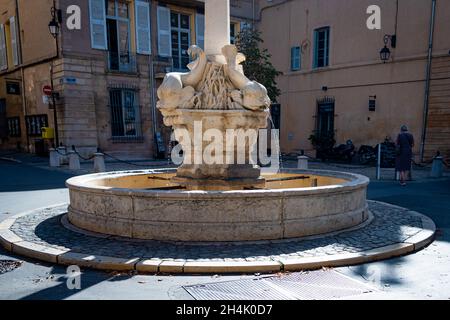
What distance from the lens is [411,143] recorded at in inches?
415

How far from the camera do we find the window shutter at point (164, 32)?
740 inches

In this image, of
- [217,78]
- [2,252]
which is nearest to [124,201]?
[2,252]

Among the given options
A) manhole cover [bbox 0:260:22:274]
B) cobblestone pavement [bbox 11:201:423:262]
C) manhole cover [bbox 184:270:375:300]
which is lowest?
manhole cover [bbox 0:260:22:274]

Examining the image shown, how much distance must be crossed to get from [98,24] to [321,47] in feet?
38.2

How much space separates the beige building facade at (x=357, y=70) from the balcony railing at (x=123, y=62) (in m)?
8.62

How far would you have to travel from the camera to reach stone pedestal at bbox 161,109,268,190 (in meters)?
5.77

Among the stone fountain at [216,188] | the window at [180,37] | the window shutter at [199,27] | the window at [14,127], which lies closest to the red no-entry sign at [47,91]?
the window at [14,127]

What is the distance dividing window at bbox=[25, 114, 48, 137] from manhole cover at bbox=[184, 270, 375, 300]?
16724 millimetres

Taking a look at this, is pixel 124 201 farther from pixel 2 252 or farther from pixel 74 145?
pixel 74 145

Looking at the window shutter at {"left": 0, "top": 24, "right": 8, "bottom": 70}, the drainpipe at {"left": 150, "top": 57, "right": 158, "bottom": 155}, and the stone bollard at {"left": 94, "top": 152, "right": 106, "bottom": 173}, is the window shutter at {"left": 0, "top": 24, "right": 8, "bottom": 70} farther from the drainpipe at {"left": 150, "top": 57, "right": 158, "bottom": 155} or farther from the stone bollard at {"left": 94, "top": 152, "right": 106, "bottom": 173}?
the stone bollard at {"left": 94, "top": 152, "right": 106, "bottom": 173}

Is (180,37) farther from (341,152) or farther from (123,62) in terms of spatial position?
(341,152)

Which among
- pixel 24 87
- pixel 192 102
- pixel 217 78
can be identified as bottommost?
pixel 192 102

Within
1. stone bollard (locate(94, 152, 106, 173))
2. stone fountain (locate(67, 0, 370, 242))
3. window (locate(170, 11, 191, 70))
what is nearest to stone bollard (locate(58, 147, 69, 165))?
stone bollard (locate(94, 152, 106, 173))
